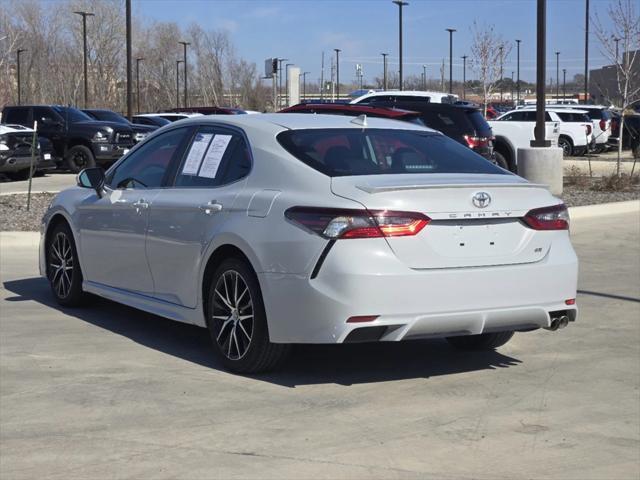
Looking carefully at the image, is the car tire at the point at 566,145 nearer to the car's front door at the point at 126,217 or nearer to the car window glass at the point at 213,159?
the car's front door at the point at 126,217

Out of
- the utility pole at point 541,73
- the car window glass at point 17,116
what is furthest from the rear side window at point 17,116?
the utility pole at point 541,73

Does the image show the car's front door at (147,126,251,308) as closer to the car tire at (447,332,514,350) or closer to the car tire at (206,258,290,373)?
the car tire at (206,258,290,373)

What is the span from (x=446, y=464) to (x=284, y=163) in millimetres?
2172

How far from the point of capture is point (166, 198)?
22.1 feet

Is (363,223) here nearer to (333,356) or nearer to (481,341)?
(333,356)

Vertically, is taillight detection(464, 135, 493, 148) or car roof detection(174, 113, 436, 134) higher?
taillight detection(464, 135, 493, 148)

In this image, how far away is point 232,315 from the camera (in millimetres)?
6051

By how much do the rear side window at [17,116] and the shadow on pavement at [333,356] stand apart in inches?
792

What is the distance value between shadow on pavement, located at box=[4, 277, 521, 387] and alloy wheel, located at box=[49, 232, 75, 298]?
0.94 feet

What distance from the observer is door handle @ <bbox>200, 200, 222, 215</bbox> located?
20.2 feet

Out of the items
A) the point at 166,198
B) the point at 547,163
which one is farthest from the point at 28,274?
the point at 547,163

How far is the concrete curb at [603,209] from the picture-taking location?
15211 mm

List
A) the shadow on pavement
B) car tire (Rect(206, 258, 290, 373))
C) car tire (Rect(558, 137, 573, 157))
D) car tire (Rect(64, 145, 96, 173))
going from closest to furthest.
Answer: car tire (Rect(206, 258, 290, 373)) < the shadow on pavement < car tire (Rect(64, 145, 96, 173)) < car tire (Rect(558, 137, 573, 157))

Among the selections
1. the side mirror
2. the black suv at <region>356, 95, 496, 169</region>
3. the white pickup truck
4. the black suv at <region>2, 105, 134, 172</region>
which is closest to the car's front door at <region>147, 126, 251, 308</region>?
the side mirror
